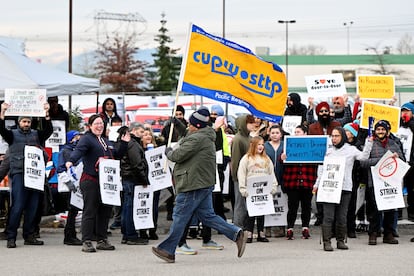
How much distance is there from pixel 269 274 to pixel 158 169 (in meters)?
4.05

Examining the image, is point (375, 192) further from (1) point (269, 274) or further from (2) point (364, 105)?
(1) point (269, 274)

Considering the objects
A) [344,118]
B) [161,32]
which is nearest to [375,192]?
[344,118]

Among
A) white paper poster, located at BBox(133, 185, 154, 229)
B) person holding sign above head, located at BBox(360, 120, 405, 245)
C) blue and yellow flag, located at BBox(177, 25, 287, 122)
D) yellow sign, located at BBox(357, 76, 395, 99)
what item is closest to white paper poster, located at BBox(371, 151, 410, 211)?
person holding sign above head, located at BBox(360, 120, 405, 245)

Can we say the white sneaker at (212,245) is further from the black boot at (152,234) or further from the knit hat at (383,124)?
the knit hat at (383,124)

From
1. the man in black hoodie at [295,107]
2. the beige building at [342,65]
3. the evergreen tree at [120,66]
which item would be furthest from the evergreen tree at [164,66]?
the man in black hoodie at [295,107]

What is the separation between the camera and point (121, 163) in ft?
46.2

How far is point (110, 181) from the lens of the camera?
13328 millimetres

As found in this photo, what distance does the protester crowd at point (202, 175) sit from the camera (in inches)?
475

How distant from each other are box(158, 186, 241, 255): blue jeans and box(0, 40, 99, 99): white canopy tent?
18.2ft

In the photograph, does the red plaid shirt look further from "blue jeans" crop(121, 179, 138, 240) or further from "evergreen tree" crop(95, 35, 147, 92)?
"evergreen tree" crop(95, 35, 147, 92)

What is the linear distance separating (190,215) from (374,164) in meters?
3.30

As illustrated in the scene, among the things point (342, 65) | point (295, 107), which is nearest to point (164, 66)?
point (342, 65)

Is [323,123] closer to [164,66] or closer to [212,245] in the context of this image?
[212,245]

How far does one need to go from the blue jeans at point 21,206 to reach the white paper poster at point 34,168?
15cm
